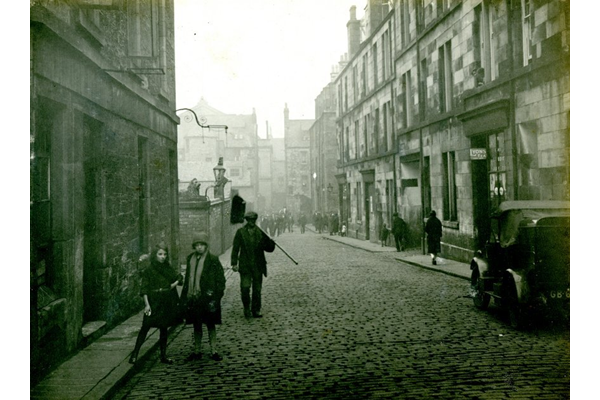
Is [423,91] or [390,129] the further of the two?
[390,129]

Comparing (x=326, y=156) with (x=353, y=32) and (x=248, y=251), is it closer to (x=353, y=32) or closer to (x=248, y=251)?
(x=353, y=32)

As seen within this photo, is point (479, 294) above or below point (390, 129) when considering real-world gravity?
below

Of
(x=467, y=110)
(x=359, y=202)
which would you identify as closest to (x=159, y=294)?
(x=467, y=110)

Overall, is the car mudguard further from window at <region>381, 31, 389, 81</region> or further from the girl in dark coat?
window at <region>381, 31, 389, 81</region>

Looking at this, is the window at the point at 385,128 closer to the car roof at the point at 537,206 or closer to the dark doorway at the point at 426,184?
the dark doorway at the point at 426,184

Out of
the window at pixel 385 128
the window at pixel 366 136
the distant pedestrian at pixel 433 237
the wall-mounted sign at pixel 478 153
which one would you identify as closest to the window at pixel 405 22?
the window at pixel 385 128

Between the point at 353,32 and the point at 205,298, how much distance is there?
33.2 metres

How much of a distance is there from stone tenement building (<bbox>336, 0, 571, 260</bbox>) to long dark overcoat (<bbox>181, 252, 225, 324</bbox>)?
184 inches

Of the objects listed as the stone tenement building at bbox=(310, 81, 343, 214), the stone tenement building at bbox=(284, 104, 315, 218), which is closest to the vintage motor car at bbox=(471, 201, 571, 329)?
the stone tenement building at bbox=(310, 81, 343, 214)

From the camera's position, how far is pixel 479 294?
30.8 ft

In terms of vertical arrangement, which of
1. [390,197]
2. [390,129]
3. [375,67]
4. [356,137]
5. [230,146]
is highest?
[230,146]

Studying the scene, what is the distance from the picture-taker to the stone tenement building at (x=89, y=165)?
6082mm

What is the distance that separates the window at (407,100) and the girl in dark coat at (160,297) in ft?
57.8

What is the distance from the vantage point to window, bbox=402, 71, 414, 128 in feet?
75.3
